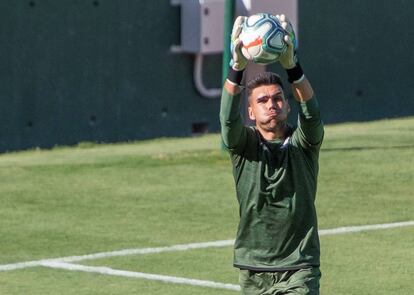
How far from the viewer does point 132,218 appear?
13.3m

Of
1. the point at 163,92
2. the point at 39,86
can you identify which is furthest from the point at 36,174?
the point at 163,92

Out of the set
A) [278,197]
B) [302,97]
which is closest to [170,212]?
[278,197]

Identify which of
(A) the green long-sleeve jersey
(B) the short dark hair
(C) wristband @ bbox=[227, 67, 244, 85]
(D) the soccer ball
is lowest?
(A) the green long-sleeve jersey

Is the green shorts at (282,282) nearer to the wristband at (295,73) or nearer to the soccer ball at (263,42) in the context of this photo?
the wristband at (295,73)

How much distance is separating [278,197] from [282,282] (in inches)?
18.2

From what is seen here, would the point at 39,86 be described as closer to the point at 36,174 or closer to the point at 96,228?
the point at 36,174

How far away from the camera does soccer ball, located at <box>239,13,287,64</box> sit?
24.3ft

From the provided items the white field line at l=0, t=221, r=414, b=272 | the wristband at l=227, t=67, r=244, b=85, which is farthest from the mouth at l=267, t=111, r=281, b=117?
the white field line at l=0, t=221, r=414, b=272

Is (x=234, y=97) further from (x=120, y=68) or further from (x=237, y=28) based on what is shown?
(x=120, y=68)

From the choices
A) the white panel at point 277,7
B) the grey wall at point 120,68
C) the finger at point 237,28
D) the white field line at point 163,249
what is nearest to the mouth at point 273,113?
the finger at point 237,28

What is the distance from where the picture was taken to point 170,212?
44.6 feet

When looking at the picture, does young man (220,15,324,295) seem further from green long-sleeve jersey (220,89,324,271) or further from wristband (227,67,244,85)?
wristband (227,67,244,85)

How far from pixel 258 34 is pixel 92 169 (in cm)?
882

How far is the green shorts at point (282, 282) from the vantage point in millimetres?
7484
